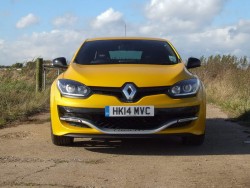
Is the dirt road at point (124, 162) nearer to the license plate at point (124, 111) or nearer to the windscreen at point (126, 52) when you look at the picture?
the license plate at point (124, 111)

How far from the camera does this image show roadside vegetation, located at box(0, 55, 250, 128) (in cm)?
1006

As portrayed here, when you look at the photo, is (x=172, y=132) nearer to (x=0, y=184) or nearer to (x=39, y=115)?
(x=0, y=184)

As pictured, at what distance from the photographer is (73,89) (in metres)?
5.92

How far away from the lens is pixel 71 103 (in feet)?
19.2

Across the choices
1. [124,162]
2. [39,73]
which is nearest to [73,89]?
[124,162]

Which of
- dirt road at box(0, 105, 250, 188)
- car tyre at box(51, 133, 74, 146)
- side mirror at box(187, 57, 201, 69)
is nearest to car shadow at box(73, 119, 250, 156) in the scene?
dirt road at box(0, 105, 250, 188)

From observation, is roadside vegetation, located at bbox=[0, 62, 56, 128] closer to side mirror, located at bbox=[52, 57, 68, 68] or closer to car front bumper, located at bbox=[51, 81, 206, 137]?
side mirror, located at bbox=[52, 57, 68, 68]

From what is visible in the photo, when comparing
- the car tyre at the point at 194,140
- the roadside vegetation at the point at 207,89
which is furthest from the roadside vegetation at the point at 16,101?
the car tyre at the point at 194,140

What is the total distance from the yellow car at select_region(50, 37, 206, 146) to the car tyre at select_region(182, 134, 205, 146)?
0.05ft

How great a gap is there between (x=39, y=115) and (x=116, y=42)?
356cm

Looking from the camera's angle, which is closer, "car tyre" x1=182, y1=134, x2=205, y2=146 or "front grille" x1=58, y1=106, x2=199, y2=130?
"front grille" x1=58, y1=106, x2=199, y2=130

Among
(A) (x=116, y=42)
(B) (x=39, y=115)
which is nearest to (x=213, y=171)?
(A) (x=116, y=42)

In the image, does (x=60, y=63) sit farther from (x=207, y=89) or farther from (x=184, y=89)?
(x=207, y=89)

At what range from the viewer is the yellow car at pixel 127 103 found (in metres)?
5.73
